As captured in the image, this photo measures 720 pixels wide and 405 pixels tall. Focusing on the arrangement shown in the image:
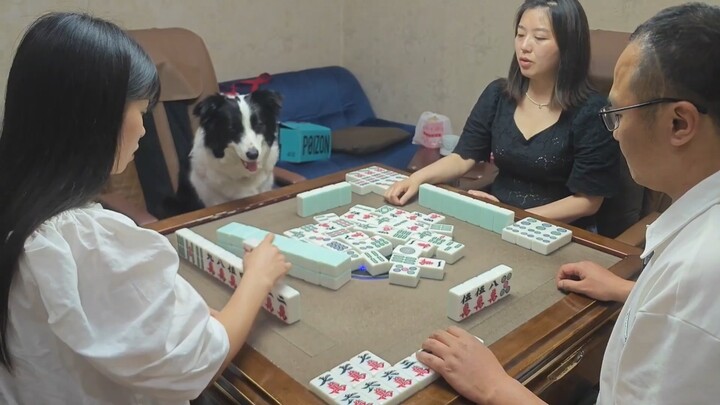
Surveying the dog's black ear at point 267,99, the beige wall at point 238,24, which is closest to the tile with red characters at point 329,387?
the dog's black ear at point 267,99

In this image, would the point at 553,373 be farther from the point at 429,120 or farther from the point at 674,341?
the point at 429,120

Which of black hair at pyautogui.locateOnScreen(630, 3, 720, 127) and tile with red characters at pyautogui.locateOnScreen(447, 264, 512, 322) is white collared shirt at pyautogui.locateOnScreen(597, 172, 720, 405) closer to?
black hair at pyautogui.locateOnScreen(630, 3, 720, 127)

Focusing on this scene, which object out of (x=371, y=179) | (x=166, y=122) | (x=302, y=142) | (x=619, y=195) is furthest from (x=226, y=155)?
(x=619, y=195)

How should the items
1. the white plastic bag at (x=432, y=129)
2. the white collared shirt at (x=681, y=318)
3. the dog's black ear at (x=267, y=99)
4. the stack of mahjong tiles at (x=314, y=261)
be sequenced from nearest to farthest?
1. the white collared shirt at (x=681, y=318)
2. the stack of mahjong tiles at (x=314, y=261)
3. the dog's black ear at (x=267, y=99)
4. the white plastic bag at (x=432, y=129)

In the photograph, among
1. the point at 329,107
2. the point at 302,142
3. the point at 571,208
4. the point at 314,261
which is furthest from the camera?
the point at 329,107

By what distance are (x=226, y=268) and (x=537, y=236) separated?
2.52 feet

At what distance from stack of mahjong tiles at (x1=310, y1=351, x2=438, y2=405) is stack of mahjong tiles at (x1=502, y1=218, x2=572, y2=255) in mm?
581

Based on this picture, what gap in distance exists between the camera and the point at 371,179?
1.97m

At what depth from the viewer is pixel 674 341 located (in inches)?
30.3

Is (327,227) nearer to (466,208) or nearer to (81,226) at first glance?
(466,208)

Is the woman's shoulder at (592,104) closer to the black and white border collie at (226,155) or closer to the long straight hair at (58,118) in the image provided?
the black and white border collie at (226,155)

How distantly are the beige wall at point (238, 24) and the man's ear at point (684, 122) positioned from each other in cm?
261

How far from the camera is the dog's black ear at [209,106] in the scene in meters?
2.44

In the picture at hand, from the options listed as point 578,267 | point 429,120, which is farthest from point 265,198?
point 429,120
